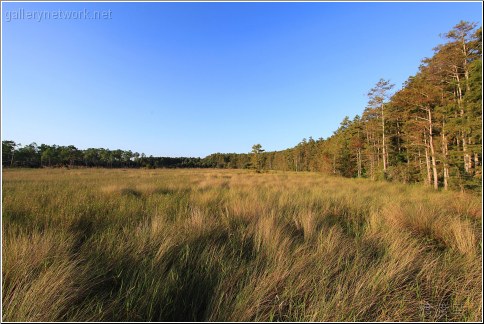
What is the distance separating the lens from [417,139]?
12523mm

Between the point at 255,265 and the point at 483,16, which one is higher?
the point at 483,16

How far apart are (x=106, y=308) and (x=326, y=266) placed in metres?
2.17

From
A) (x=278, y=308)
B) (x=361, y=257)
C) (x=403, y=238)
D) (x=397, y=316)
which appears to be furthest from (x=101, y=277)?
(x=403, y=238)

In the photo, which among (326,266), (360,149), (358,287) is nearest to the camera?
(358,287)

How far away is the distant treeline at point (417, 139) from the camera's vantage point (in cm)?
474

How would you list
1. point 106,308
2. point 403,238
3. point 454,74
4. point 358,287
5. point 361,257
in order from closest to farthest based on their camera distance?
point 106,308
point 358,287
point 361,257
point 403,238
point 454,74

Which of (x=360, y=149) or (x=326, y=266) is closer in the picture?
(x=326, y=266)

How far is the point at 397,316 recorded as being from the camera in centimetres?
177

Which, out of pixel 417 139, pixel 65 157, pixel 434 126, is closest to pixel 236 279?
pixel 434 126

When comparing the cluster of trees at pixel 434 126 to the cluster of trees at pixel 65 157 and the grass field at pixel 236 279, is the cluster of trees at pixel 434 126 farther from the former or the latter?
the cluster of trees at pixel 65 157

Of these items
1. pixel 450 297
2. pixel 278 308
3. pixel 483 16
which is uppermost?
pixel 483 16

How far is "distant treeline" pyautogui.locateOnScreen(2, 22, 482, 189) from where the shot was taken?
474 cm

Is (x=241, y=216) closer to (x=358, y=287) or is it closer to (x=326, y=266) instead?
(x=326, y=266)

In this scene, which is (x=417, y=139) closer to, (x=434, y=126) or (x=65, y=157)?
(x=434, y=126)
